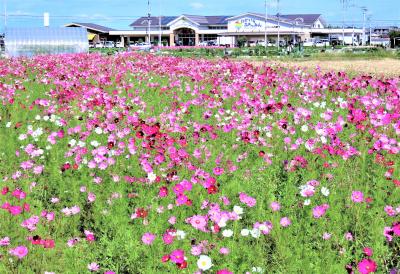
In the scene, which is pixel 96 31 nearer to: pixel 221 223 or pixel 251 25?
pixel 251 25

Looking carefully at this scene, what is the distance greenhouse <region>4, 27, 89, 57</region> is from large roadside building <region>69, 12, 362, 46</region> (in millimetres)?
44014

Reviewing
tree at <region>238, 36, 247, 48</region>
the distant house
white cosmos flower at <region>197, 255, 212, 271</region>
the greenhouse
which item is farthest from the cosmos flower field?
the distant house

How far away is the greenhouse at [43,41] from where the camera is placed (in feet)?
123

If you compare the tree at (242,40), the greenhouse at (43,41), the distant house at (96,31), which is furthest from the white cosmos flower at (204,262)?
the distant house at (96,31)

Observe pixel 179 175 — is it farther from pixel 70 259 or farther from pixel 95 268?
pixel 95 268

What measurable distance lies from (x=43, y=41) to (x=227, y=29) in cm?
5746

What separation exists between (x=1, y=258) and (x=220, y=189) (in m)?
1.97

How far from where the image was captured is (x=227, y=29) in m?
91.8

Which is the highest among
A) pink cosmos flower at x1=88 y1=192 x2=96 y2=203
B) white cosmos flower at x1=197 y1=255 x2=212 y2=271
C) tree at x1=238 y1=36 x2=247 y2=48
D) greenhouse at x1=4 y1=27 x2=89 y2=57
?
tree at x1=238 y1=36 x2=247 y2=48

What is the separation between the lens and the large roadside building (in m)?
87.9

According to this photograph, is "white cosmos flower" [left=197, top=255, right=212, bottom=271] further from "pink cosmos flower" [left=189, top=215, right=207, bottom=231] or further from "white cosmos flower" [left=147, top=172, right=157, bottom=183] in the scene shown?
"white cosmos flower" [left=147, top=172, right=157, bottom=183]

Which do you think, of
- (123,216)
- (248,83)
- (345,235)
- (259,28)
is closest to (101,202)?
(123,216)

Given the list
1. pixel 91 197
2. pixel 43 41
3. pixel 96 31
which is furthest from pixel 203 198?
pixel 96 31

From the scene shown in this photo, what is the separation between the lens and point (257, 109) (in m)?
7.48
